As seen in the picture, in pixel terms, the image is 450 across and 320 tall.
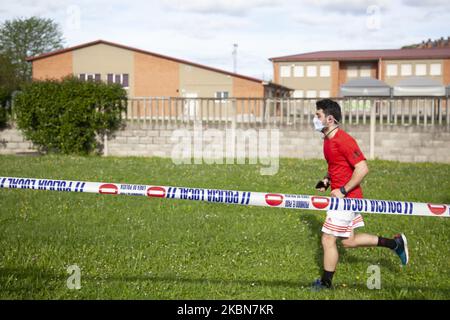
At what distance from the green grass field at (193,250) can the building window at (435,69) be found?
5599cm

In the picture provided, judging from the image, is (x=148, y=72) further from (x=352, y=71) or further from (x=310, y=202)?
(x=310, y=202)

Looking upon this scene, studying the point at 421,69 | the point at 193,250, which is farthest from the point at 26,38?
the point at 193,250

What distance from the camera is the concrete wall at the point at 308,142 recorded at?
17.1 m

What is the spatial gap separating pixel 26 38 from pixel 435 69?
48.0 m

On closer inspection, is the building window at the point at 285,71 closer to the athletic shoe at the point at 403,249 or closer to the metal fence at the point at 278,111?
the metal fence at the point at 278,111

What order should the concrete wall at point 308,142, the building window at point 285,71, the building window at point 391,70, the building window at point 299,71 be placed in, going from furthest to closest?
the building window at point 285,71, the building window at point 299,71, the building window at point 391,70, the concrete wall at point 308,142

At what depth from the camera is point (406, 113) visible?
1758cm

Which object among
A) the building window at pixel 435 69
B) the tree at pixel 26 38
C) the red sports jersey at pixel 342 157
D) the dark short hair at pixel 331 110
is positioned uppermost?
the tree at pixel 26 38

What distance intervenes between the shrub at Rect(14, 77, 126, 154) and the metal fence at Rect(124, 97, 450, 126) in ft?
3.23

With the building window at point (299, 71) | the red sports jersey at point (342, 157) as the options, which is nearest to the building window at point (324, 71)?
the building window at point (299, 71)

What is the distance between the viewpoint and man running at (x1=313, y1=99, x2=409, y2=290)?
5219 millimetres

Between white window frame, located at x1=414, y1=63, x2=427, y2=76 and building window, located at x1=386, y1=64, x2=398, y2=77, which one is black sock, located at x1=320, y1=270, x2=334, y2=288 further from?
white window frame, located at x1=414, y1=63, x2=427, y2=76

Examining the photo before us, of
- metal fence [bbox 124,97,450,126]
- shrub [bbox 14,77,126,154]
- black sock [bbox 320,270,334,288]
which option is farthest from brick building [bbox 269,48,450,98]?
black sock [bbox 320,270,334,288]

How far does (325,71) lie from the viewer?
2638 inches
